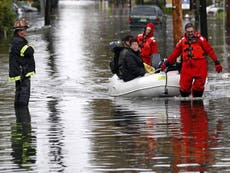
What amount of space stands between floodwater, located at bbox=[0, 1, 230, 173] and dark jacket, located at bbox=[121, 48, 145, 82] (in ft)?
1.91

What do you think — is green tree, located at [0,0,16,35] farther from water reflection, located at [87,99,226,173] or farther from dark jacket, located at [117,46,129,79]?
water reflection, located at [87,99,226,173]

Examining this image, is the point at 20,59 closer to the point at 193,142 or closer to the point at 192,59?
the point at 192,59

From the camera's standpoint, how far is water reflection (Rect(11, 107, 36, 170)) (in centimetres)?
1042

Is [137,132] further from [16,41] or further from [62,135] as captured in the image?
[16,41]

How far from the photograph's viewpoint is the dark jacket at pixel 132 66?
58.7 ft

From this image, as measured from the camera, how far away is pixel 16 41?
52.0ft

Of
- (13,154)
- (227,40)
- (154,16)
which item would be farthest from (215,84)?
(154,16)

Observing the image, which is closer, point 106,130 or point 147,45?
point 106,130

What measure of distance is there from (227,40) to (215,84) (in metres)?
20.5

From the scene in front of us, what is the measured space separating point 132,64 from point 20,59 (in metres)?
2.85

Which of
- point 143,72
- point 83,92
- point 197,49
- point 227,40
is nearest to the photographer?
point 197,49

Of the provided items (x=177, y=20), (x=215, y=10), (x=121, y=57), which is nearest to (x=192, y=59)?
(x=121, y=57)

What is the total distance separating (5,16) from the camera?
42.3 meters

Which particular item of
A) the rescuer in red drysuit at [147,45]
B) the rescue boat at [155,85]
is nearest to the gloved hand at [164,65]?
the rescue boat at [155,85]
